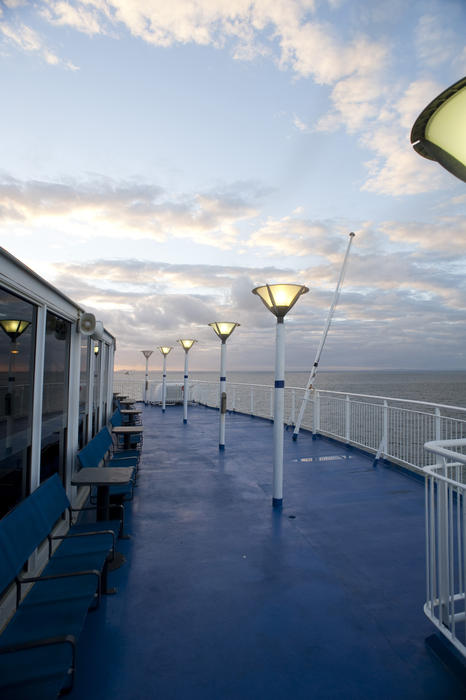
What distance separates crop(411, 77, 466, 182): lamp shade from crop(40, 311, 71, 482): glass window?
10.4 feet

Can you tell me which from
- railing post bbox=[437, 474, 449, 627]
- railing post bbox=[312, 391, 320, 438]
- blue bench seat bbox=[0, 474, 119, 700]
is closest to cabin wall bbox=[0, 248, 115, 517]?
blue bench seat bbox=[0, 474, 119, 700]

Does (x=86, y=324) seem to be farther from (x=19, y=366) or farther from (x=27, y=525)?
(x=27, y=525)

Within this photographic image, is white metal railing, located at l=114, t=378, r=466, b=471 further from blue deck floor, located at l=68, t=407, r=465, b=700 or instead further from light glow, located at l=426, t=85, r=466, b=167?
light glow, located at l=426, t=85, r=466, b=167

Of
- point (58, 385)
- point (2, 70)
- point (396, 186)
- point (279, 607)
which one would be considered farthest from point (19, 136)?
point (396, 186)

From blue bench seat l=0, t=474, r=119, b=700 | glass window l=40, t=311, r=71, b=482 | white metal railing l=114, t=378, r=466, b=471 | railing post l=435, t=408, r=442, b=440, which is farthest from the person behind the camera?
white metal railing l=114, t=378, r=466, b=471

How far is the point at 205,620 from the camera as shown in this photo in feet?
7.49

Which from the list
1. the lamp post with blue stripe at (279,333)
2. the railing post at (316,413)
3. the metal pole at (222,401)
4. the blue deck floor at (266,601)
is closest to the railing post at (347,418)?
the railing post at (316,413)

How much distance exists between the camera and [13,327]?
124 inches

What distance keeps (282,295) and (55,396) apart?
3.11 m

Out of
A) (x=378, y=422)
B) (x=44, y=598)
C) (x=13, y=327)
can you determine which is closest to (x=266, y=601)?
(x=44, y=598)

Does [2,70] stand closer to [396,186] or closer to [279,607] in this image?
[279,607]

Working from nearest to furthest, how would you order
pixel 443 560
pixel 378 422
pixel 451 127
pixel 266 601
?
pixel 451 127, pixel 443 560, pixel 266 601, pixel 378 422

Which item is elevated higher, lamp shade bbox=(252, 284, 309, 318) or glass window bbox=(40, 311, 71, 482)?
lamp shade bbox=(252, 284, 309, 318)

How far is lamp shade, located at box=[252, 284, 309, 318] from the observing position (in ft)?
14.8
